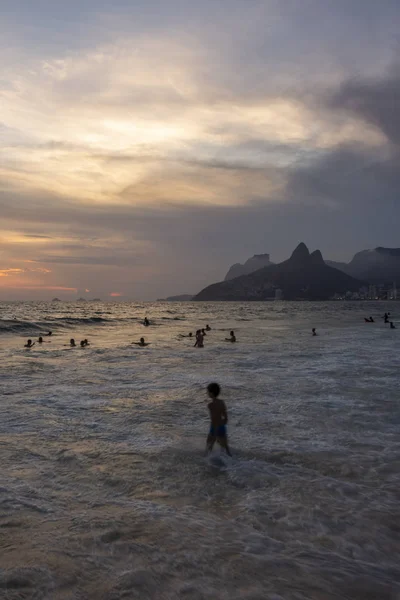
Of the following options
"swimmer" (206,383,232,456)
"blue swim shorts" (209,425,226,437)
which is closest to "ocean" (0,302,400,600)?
"swimmer" (206,383,232,456)

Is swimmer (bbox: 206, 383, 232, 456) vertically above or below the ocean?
above

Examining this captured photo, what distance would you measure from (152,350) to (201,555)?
27.7 meters

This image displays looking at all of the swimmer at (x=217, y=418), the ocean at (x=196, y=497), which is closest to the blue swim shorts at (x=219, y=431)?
the swimmer at (x=217, y=418)

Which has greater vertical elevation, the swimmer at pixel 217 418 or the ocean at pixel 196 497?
the swimmer at pixel 217 418

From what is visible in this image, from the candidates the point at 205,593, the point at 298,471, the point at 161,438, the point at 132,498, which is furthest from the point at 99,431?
the point at 205,593

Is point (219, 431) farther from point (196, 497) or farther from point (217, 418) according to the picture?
point (196, 497)

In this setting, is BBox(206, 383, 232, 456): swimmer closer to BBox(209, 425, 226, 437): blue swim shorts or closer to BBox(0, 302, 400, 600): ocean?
BBox(209, 425, 226, 437): blue swim shorts

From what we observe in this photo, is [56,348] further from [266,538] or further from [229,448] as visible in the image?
[266,538]

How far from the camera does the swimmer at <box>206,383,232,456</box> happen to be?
9.29 m

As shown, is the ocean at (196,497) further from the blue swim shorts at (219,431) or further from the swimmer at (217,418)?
the blue swim shorts at (219,431)

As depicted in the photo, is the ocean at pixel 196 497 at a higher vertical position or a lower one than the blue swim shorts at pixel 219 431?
lower

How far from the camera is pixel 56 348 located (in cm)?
3494

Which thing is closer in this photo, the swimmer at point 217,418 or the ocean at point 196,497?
the ocean at point 196,497

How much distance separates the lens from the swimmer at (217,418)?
9289 millimetres
